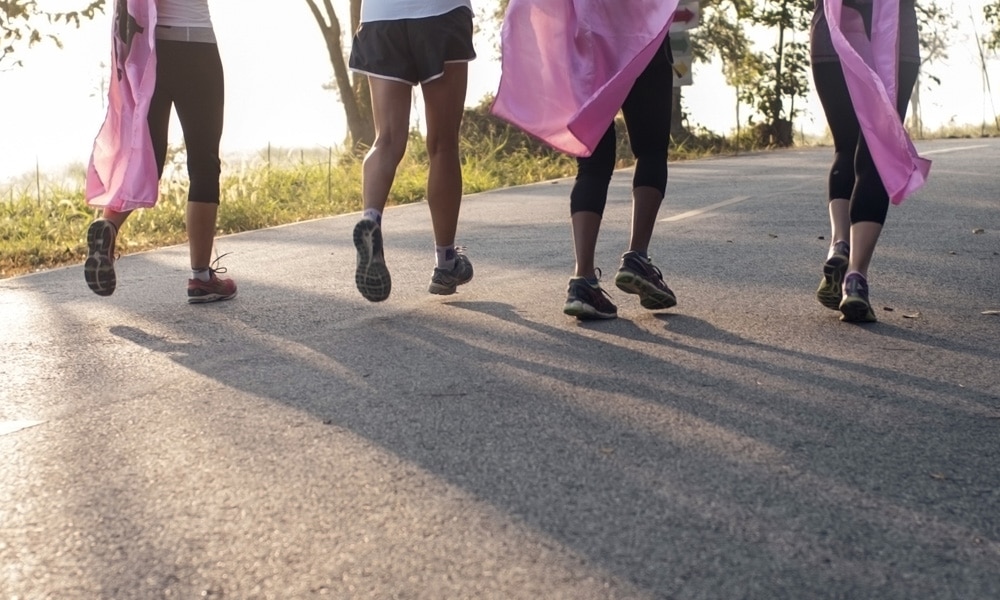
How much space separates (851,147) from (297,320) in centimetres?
232

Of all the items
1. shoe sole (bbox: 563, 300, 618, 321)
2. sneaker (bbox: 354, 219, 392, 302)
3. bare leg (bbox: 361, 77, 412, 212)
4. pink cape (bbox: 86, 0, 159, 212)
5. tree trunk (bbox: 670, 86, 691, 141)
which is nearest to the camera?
shoe sole (bbox: 563, 300, 618, 321)

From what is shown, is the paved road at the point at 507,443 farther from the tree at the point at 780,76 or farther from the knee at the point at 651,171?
the tree at the point at 780,76

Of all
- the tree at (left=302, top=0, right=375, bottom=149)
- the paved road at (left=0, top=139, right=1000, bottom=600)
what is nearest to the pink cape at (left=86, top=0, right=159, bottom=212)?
the paved road at (left=0, top=139, right=1000, bottom=600)

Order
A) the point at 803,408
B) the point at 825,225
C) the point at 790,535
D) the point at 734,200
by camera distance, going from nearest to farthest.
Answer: the point at 790,535 < the point at 803,408 < the point at 825,225 < the point at 734,200

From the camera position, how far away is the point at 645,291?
5.64 meters

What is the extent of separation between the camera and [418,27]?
5.69m

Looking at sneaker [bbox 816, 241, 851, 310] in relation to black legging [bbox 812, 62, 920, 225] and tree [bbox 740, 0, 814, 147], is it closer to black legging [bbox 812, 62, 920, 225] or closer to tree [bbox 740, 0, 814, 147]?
black legging [bbox 812, 62, 920, 225]

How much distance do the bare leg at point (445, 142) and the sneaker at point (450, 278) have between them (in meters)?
0.11

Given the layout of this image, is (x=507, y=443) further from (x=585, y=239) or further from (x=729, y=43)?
(x=729, y=43)

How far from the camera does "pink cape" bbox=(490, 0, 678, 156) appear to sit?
17.4ft

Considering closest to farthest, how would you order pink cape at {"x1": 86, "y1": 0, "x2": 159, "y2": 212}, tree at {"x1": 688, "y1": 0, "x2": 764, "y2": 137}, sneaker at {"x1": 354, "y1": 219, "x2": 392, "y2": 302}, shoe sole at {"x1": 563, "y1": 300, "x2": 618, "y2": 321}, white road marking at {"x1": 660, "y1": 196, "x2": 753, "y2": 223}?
shoe sole at {"x1": 563, "y1": 300, "x2": 618, "y2": 321} → sneaker at {"x1": 354, "y1": 219, "x2": 392, "y2": 302} → pink cape at {"x1": 86, "y1": 0, "x2": 159, "y2": 212} → white road marking at {"x1": 660, "y1": 196, "x2": 753, "y2": 223} → tree at {"x1": 688, "y1": 0, "x2": 764, "y2": 137}

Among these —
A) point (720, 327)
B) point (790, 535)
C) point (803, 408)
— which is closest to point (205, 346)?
point (720, 327)

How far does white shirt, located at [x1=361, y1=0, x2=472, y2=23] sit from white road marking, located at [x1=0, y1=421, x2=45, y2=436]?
2.38 metres

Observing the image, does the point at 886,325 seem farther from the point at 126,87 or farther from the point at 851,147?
the point at 126,87
